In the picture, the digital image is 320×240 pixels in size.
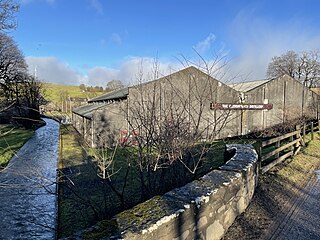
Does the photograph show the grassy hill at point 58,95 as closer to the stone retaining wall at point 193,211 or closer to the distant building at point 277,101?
the stone retaining wall at point 193,211

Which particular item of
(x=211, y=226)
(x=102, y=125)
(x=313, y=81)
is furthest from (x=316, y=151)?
(x=313, y=81)

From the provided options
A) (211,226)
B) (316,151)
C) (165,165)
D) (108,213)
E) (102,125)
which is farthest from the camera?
(102,125)

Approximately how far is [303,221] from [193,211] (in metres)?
2.56

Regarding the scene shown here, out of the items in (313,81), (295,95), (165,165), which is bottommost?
(165,165)

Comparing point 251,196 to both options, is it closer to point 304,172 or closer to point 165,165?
point 165,165

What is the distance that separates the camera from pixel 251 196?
529cm

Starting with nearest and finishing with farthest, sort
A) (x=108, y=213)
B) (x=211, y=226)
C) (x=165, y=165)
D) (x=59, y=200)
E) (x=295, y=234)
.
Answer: (x=211, y=226) < (x=295, y=234) < (x=108, y=213) < (x=165, y=165) < (x=59, y=200)

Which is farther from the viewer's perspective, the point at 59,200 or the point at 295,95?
the point at 295,95

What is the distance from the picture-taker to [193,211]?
3195 mm

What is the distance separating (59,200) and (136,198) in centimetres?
227

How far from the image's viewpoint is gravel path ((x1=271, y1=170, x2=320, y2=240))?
13.0 feet

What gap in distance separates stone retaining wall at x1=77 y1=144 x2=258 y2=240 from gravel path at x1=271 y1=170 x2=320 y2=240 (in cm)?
78

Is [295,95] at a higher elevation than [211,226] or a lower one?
higher

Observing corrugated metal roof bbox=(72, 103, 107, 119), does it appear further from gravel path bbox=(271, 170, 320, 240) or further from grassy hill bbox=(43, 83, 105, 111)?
gravel path bbox=(271, 170, 320, 240)
